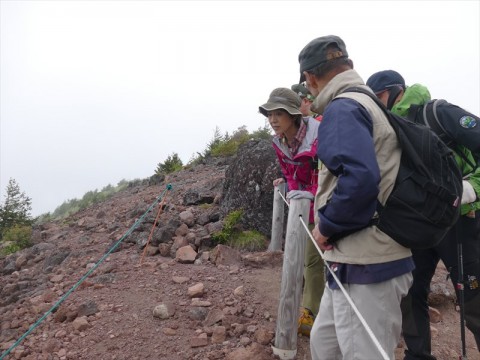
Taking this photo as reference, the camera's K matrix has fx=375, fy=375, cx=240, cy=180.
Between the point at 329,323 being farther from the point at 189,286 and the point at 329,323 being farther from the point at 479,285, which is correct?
the point at 189,286

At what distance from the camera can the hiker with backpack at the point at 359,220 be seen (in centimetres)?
171

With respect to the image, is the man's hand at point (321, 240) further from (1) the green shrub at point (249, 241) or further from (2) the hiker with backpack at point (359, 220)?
(1) the green shrub at point (249, 241)

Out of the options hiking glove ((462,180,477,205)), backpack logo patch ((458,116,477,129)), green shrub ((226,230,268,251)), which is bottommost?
green shrub ((226,230,268,251))

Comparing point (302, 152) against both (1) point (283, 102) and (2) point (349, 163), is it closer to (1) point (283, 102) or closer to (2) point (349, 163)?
(1) point (283, 102)

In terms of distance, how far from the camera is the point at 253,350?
325 centimetres

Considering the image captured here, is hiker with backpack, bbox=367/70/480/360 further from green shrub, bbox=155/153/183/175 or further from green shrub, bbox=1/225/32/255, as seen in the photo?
green shrub, bbox=155/153/183/175

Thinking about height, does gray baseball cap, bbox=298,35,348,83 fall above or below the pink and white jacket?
above

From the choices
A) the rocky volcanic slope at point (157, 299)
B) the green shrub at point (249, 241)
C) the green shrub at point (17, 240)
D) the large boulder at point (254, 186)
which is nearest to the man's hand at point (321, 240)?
the rocky volcanic slope at point (157, 299)

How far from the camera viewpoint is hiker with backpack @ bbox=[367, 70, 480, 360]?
8.59 ft

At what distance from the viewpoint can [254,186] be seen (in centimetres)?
663

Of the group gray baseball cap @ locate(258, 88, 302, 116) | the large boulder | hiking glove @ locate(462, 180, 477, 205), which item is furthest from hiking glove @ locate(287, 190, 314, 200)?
the large boulder

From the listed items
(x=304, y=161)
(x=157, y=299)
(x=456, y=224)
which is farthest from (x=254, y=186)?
(x=456, y=224)

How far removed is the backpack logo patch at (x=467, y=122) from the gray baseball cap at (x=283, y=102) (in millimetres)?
1379

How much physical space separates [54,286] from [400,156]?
5475 mm
